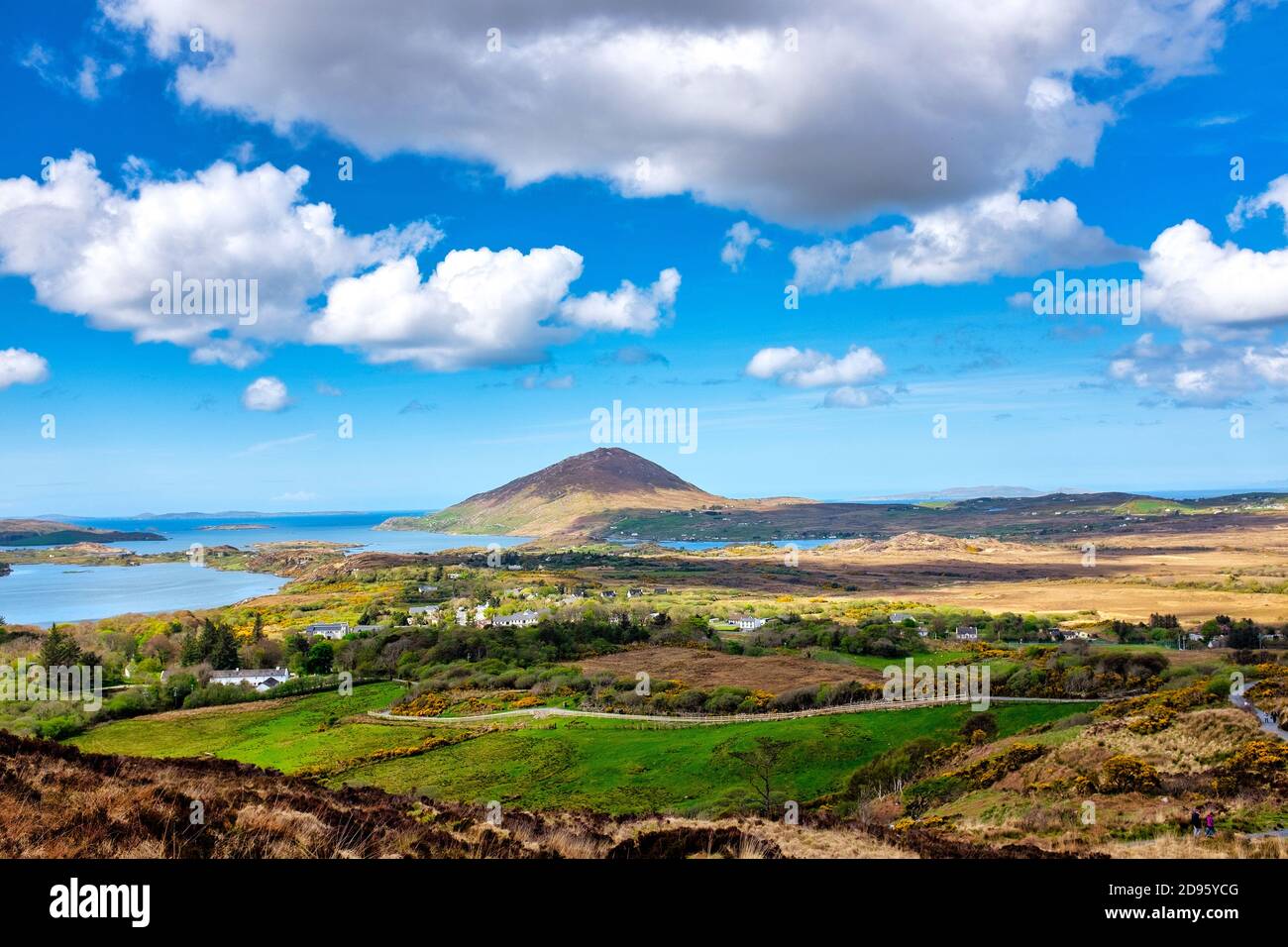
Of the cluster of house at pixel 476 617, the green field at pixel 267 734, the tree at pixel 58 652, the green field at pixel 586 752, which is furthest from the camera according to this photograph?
the cluster of house at pixel 476 617

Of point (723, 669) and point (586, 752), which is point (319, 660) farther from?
point (586, 752)

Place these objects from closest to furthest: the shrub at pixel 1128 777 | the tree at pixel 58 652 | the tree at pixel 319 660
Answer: the shrub at pixel 1128 777
the tree at pixel 58 652
the tree at pixel 319 660

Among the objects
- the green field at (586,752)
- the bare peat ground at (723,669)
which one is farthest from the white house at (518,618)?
the green field at (586,752)

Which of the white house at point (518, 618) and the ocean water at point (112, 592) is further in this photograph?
the ocean water at point (112, 592)

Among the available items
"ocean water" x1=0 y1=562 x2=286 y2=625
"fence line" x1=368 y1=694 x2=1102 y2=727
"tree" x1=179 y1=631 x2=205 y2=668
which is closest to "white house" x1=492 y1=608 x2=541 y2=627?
"tree" x1=179 y1=631 x2=205 y2=668

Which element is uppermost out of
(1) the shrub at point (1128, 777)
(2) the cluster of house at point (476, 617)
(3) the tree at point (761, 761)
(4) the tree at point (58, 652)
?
(1) the shrub at point (1128, 777)

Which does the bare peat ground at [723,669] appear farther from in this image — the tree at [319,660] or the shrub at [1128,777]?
the shrub at [1128,777]
